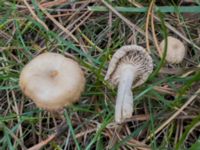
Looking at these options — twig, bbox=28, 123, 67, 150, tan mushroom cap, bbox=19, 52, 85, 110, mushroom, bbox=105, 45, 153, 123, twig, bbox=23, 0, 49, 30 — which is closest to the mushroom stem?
mushroom, bbox=105, 45, 153, 123

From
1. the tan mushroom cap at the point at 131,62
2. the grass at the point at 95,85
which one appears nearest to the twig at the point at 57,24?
the grass at the point at 95,85

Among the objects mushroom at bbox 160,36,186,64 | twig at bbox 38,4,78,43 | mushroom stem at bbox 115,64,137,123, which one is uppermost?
twig at bbox 38,4,78,43

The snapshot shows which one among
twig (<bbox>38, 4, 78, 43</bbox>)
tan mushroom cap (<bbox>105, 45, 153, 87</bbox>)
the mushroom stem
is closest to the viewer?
the mushroom stem

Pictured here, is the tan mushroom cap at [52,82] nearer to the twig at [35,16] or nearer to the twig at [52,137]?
the twig at [52,137]

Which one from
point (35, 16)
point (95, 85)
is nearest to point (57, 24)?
point (35, 16)

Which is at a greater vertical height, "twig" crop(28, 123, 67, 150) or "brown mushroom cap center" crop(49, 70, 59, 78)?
"brown mushroom cap center" crop(49, 70, 59, 78)

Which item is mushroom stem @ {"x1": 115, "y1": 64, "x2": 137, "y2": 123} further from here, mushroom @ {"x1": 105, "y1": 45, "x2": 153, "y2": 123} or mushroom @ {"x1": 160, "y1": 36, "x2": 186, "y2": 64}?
mushroom @ {"x1": 160, "y1": 36, "x2": 186, "y2": 64}
